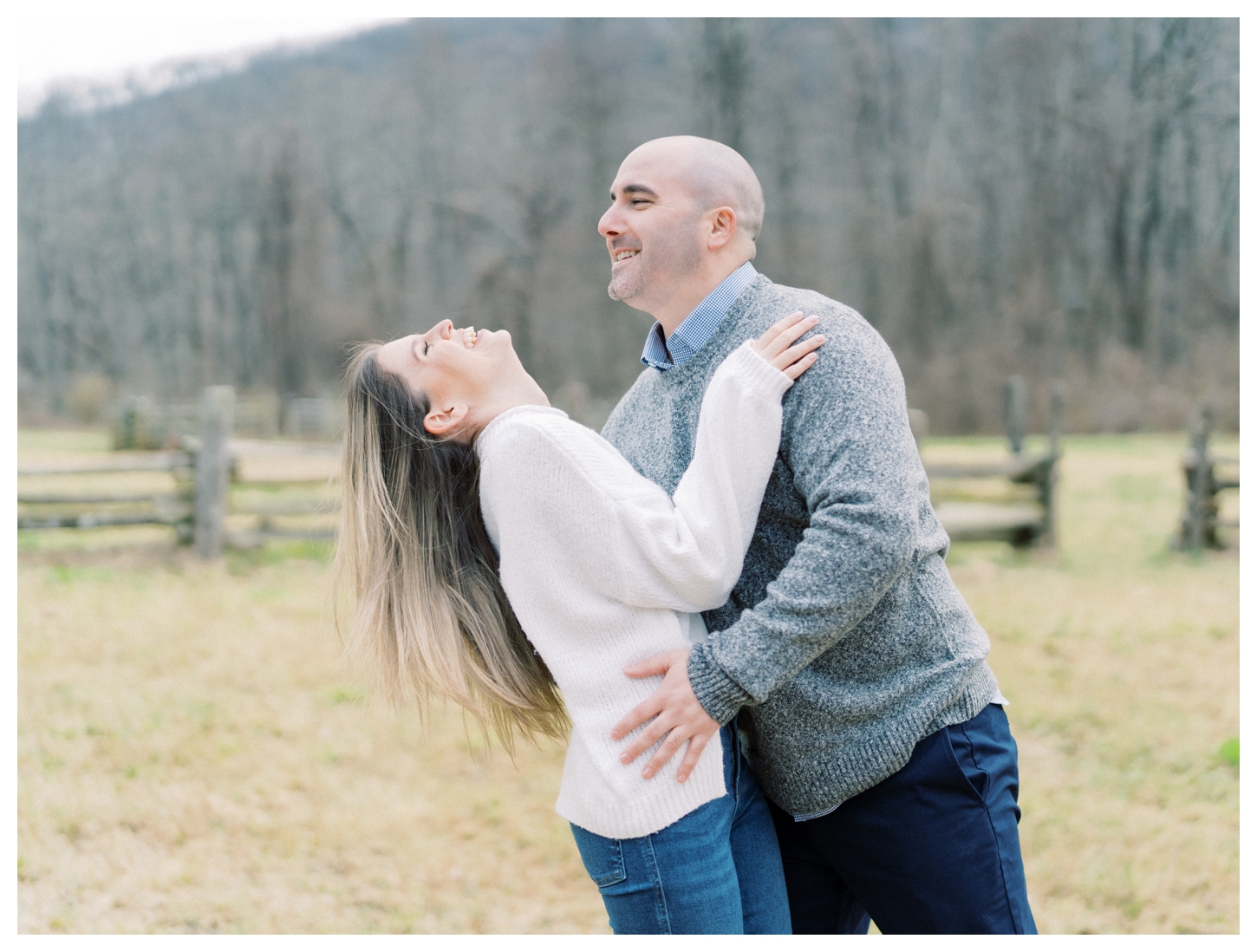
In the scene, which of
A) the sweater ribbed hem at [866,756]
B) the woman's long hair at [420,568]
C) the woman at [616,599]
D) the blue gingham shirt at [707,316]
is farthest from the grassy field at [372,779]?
the blue gingham shirt at [707,316]

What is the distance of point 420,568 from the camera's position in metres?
1.77

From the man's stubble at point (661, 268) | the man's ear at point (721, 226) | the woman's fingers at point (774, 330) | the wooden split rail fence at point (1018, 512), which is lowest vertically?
the wooden split rail fence at point (1018, 512)

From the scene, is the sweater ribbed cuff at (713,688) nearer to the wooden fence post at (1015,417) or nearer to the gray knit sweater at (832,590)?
the gray knit sweater at (832,590)

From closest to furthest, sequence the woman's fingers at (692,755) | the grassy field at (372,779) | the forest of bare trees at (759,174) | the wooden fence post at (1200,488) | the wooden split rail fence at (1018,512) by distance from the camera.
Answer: the woman's fingers at (692,755)
the grassy field at (372,779)
the wooden fence post at (1200,488)
the wooden split rail fence at (1018,512)
the forest of bare trees at (759,174)

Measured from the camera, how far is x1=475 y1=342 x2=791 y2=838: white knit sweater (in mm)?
1459

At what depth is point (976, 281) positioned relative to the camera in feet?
60.0

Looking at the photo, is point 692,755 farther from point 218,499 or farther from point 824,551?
point 218,499

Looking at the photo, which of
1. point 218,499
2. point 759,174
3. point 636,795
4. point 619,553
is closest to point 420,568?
point 619,553

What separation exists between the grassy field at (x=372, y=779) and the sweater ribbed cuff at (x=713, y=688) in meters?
1.44

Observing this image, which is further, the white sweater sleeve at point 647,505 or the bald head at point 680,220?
the bald head at point 680,220

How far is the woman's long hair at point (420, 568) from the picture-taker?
1.75 m

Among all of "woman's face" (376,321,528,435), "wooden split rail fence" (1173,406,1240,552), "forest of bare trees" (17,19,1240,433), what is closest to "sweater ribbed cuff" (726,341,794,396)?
"woman's face" (376,321,528,435)

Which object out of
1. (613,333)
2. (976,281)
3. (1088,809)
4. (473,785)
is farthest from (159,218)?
(1088,809)

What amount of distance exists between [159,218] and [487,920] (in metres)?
20.8
